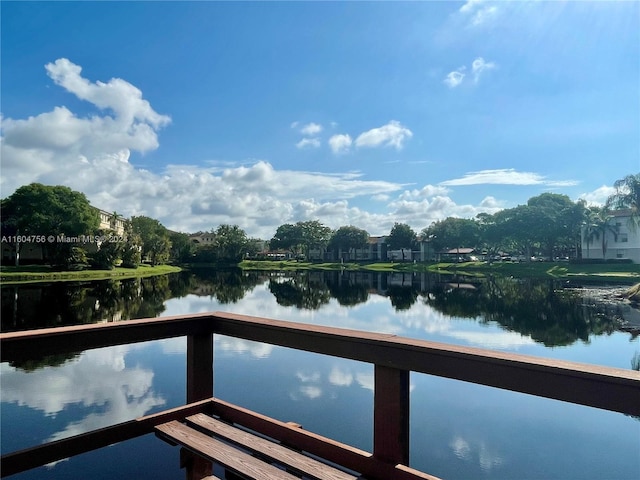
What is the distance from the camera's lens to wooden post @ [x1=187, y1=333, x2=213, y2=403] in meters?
2.43

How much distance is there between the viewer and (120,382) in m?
7.32

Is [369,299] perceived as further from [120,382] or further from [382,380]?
[382,380]

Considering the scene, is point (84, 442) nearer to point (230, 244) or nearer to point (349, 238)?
point (230, 244)

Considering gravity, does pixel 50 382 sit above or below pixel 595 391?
below

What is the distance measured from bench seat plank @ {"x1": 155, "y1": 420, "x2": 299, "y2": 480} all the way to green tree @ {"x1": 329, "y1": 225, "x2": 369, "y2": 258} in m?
72.3

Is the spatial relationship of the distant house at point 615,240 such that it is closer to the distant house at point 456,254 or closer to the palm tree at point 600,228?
the palm tree at point 600,228

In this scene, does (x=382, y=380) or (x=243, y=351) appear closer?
(x=382, y=380)

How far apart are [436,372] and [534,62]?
16.2 m

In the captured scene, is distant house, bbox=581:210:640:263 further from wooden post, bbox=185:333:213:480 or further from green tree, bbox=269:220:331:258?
wooden post, bbox=185:333:213:480

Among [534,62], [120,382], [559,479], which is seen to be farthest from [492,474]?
[534,62]

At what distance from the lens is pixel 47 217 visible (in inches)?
1458

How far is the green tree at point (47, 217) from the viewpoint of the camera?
36.6m

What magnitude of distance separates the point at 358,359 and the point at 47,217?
140 feet

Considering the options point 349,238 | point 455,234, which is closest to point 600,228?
point 455,234
